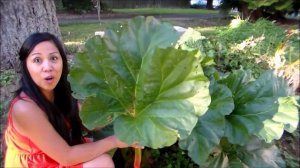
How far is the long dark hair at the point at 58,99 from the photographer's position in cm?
194

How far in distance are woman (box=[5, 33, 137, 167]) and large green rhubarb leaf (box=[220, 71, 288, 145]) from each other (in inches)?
26.9

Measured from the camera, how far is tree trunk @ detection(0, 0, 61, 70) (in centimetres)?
448

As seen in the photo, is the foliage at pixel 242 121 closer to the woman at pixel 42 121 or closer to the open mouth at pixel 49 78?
the woman at pixel 42 121

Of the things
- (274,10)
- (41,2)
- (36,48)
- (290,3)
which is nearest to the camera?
(36,48)

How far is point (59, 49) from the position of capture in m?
2.00

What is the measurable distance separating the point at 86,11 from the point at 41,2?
1141 cm

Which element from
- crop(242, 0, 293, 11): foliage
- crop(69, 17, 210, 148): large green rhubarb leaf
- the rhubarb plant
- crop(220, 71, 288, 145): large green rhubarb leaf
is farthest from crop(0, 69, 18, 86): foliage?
crop(242, 0, 293, 11): foliage

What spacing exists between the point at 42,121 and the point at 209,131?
837 millimetres

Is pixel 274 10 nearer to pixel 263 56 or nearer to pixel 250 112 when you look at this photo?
pixel 263 56

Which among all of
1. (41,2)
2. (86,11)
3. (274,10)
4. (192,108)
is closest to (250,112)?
(192,108)

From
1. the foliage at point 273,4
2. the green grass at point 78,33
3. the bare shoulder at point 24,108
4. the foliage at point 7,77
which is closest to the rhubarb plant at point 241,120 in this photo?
the bare shoulder at point 24,108

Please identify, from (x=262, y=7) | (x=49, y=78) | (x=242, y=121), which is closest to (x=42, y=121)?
(x=49, y=78)

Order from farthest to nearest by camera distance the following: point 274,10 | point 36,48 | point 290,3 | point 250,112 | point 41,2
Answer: point 274,10, point 290,3, point 41,2, point 250,112, point 36,48

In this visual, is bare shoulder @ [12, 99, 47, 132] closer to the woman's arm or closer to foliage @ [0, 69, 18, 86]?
the woman's arm
